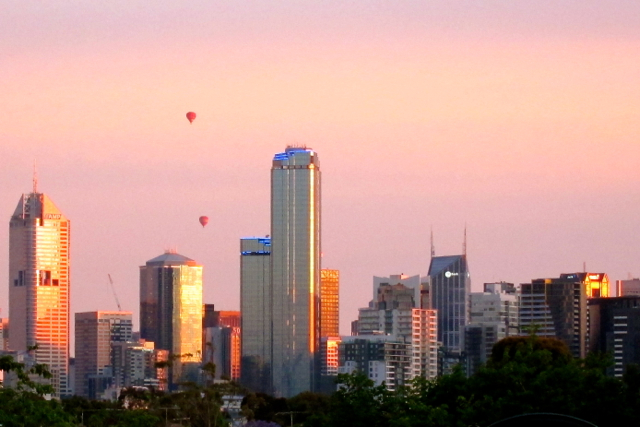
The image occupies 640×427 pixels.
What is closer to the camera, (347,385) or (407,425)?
(407,425)

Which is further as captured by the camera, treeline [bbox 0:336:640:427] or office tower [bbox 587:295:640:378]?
office tower [bbox 587:295:640:378]

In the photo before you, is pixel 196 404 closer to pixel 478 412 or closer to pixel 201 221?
pixel 478 412

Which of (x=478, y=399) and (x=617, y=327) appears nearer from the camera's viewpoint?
(x=478, y=399)

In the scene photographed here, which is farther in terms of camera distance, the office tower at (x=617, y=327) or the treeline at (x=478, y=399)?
the office tower at (x=617, y=327)

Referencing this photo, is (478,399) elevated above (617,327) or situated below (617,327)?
above

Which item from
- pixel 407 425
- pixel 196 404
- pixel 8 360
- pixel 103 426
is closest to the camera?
pixel 8 360

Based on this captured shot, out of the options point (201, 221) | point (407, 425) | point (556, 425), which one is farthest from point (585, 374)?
point (201, 221)

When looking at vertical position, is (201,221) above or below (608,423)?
above

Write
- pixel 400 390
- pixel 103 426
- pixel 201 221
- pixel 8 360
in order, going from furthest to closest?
pixel 201 221, pixel 103 426, pixel 400 390, pixel 8 360
